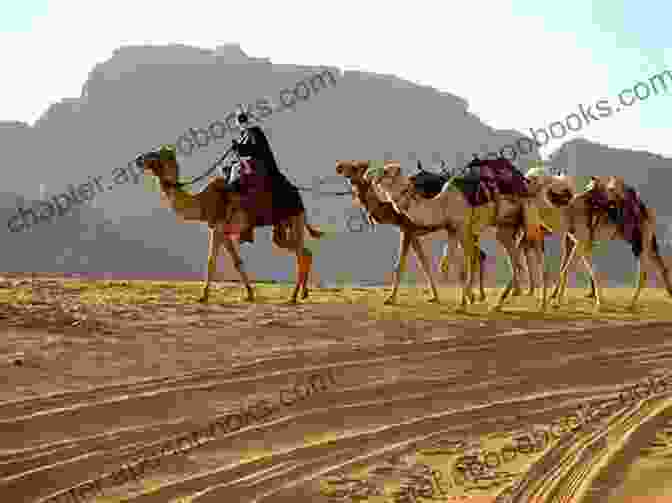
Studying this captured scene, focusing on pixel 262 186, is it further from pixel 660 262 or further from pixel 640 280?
pixel 660 262

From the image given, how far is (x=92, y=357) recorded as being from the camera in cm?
1212

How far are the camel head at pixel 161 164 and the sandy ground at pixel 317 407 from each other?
2.21 m

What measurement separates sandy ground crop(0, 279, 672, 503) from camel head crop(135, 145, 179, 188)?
87.2 inches

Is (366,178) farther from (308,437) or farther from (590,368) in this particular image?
(308,437)

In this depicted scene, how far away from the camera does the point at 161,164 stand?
16656mm

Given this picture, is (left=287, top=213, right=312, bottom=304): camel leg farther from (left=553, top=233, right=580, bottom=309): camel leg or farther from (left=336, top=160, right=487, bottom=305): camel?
(left=553, top=233, right=580, bottom=309): camel leg

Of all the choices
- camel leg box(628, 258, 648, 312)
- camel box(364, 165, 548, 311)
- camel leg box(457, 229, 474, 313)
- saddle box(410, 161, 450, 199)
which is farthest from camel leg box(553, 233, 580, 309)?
saddle box(410, 161, 450, 199)

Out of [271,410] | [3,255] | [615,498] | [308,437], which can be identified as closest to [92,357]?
[271,410]

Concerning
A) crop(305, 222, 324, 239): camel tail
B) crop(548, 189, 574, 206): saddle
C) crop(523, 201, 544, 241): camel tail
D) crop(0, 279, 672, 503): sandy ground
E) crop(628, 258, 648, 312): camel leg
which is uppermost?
crop(548, 189, 574, 206): saddle

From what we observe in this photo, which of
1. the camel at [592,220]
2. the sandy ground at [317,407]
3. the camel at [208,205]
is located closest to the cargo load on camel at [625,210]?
the camel at [592,220]

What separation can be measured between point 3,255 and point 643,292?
175 ft

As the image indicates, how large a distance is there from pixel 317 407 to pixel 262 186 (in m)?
7.33

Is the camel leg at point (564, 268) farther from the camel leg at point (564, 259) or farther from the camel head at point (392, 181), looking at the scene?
the camel head at point (392, 181)

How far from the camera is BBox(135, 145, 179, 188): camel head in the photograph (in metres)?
16.5
